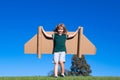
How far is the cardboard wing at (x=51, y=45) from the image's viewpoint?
2431 cm

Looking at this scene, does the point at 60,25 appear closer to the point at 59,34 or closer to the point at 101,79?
the point at 59,34

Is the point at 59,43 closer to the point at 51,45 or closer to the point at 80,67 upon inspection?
the point at 51,45

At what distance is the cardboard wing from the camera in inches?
957

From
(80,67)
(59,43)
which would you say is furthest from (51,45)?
(80,67)

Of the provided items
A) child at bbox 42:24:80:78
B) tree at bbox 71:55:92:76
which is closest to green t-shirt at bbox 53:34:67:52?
child at bbox 42:24:80:78

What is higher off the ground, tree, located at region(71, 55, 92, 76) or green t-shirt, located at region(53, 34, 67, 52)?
tree, located at region(71, 55, 92, 76)

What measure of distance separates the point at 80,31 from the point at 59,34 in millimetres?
1667

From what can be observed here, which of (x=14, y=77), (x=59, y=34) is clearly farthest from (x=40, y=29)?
(x=14, y=77)

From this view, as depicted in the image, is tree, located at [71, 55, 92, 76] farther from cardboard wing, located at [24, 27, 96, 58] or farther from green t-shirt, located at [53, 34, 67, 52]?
green t-shirt, located at [53, 34, 67, 52]

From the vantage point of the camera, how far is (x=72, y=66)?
78812 millimetres

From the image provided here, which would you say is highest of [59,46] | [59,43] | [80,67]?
[80,67]

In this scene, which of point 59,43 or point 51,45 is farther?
point 51,45

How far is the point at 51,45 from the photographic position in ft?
79.7

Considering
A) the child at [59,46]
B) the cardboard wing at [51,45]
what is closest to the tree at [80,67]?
the cardboard wing at [51,45]
